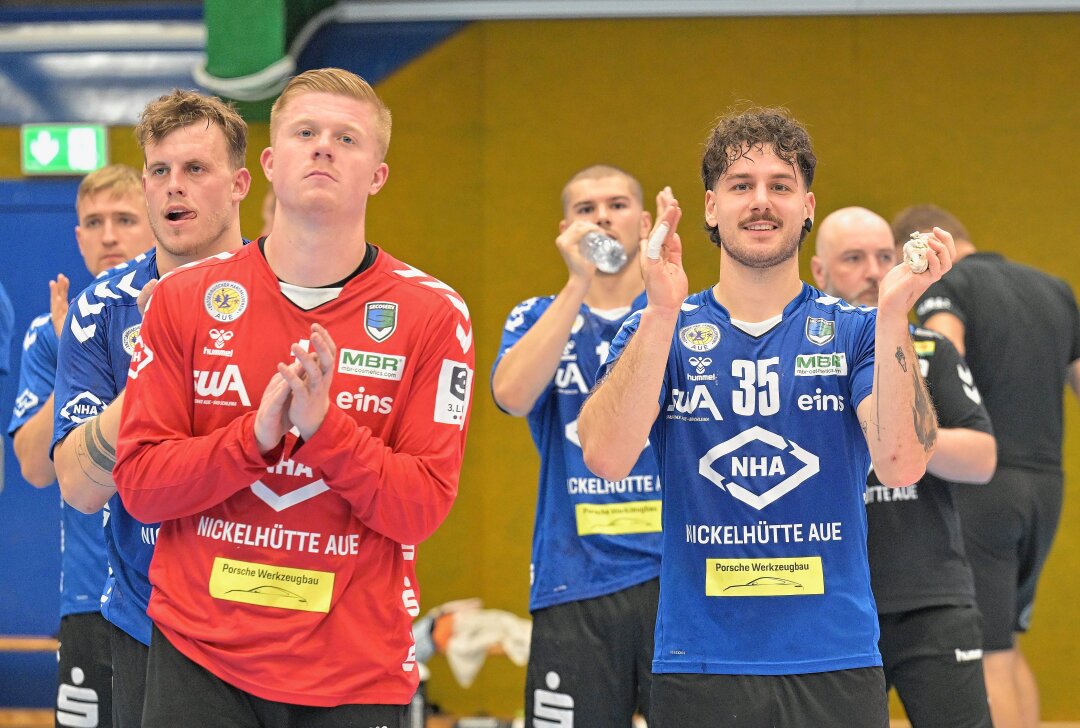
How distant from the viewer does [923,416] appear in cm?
310

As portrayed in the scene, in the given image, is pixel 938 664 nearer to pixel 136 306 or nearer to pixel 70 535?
pixel 136 306

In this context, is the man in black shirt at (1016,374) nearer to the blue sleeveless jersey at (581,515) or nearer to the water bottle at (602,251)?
the water bottle at (602,251)

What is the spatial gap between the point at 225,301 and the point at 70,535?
1.91 m

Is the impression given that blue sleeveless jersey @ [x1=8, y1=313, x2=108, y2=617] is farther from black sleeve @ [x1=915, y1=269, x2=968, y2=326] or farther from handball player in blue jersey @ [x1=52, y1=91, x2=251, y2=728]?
black sleeve @ [x1=915, y1=269, x2=968, y2=326]

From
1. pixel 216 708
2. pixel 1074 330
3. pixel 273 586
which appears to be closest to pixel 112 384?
pixel 273 586

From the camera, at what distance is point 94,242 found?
4.95m

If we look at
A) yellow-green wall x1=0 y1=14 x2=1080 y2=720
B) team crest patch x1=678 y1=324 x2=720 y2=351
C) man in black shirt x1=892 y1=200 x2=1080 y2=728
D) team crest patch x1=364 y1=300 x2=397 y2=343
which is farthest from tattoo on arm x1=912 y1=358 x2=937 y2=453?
yellow-green wall x1=0 y1=14 x2=1080 y2=720

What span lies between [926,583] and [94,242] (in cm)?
335

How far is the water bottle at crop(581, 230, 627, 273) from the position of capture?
14.9 ft

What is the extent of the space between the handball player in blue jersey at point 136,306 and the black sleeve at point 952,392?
2448 mm

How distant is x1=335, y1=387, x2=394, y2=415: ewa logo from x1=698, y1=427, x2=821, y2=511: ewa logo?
33.5 inches

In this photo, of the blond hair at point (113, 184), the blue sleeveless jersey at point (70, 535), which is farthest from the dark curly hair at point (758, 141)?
the blond hair at point (113, 184)

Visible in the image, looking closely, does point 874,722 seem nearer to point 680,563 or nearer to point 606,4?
point 680,563

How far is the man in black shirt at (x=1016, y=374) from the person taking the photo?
218 inches
